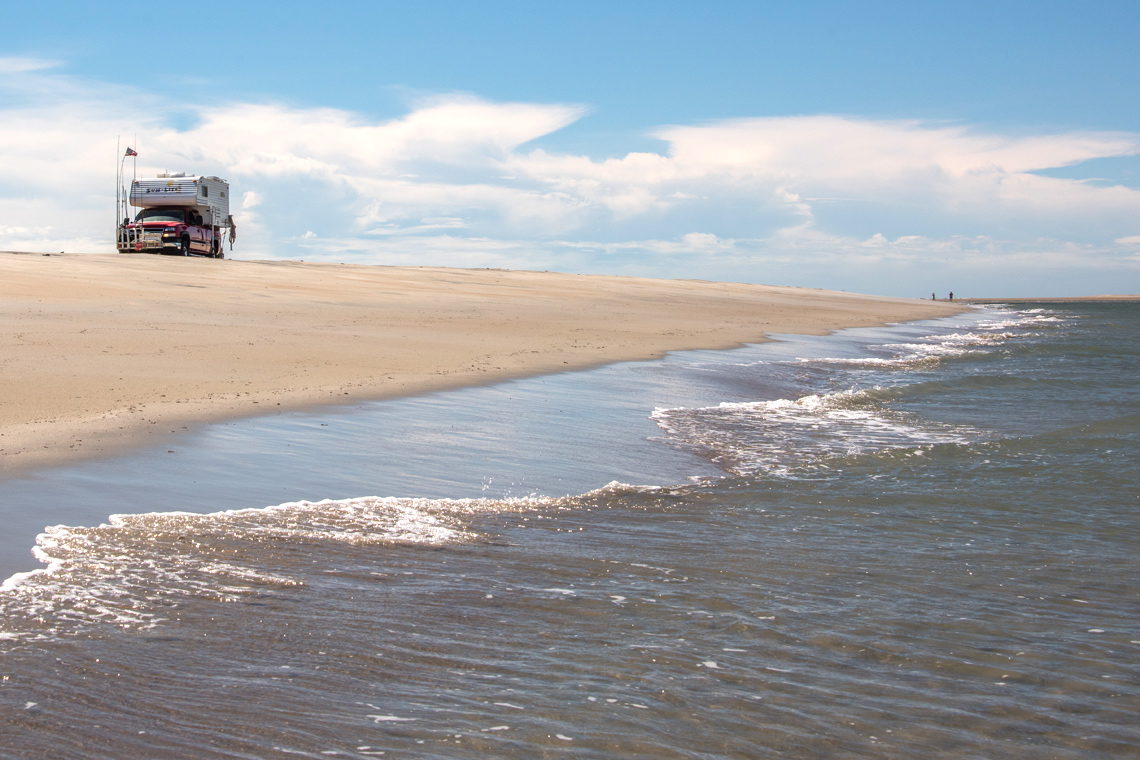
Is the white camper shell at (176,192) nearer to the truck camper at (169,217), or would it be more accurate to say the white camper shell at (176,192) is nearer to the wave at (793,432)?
the truck camper at (169,217)

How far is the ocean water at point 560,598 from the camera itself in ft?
12.6

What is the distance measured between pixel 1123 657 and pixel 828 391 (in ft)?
37.5

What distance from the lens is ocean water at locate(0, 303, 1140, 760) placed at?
385 centimetres

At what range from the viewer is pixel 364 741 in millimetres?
3654

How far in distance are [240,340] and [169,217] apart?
89.8 ft

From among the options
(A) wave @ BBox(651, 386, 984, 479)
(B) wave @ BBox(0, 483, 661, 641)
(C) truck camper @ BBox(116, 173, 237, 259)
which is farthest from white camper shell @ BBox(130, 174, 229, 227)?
(B) wave @ BBox(0, 483, 661, 641)

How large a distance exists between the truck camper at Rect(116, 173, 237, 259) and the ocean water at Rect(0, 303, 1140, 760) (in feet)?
105

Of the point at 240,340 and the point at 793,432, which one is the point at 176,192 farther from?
the point at 793,432

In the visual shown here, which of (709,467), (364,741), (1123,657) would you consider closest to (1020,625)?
(1123,657)

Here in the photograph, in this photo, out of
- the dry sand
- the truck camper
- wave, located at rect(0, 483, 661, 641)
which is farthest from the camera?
the truck camper

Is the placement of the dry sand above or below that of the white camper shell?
below

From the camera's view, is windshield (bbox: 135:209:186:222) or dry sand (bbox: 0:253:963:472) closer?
dry sand (bbox: 0:253:963:472)

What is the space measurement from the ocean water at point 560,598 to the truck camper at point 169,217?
32.1 metres

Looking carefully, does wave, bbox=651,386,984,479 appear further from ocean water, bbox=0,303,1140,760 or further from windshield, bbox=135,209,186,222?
windshield, bbox=135,209,186,222
